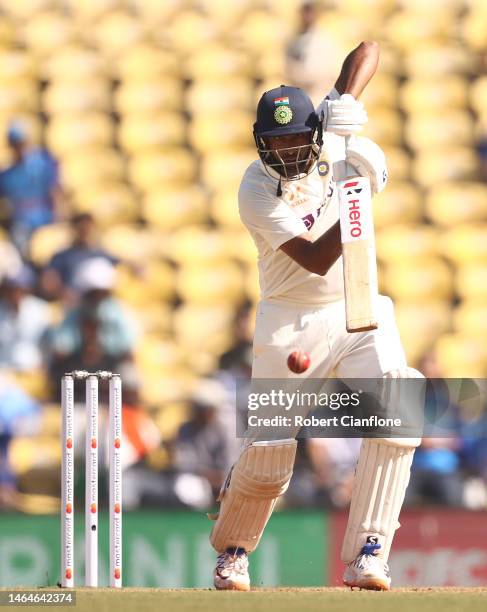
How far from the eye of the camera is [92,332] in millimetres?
6500

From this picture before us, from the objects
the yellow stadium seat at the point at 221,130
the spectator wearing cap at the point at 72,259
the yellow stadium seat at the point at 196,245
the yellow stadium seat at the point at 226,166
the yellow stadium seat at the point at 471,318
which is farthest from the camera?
the yellow stadium seat at the point at 221,130

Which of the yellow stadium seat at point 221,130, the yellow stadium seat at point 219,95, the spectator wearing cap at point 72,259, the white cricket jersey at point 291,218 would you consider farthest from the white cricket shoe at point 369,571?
the yellow stadium seat at point 219,95

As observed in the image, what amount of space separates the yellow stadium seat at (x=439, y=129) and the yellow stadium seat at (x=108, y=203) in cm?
164

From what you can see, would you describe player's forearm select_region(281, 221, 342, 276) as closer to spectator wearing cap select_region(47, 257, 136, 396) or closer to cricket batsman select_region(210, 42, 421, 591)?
cricket batsman select_region(210, 42, 421, 591)

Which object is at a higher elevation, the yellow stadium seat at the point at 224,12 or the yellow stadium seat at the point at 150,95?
the yellow stadium seat at the point at 224,12

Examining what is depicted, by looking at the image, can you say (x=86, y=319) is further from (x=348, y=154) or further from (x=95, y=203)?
(x=348, y=154)

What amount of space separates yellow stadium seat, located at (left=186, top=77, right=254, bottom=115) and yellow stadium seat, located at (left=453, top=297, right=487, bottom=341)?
1698mm

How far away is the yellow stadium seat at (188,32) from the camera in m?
7.98

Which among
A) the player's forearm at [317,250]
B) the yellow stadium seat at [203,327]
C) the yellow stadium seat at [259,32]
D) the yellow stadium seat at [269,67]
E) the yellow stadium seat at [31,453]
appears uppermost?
the yellow stadium seat at [259,32]

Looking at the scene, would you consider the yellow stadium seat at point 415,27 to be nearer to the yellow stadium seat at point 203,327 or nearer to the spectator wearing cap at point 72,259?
the yellow stadium seat at point 203,327

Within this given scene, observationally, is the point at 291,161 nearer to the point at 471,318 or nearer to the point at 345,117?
the point at 345,117

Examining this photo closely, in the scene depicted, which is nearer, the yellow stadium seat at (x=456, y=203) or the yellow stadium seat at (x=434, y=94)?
the yellow stadium seat at (x=456, y=203)

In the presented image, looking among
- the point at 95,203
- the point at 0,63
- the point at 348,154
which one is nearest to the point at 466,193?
the point at 95,203

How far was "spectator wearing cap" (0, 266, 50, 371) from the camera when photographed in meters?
6.59
